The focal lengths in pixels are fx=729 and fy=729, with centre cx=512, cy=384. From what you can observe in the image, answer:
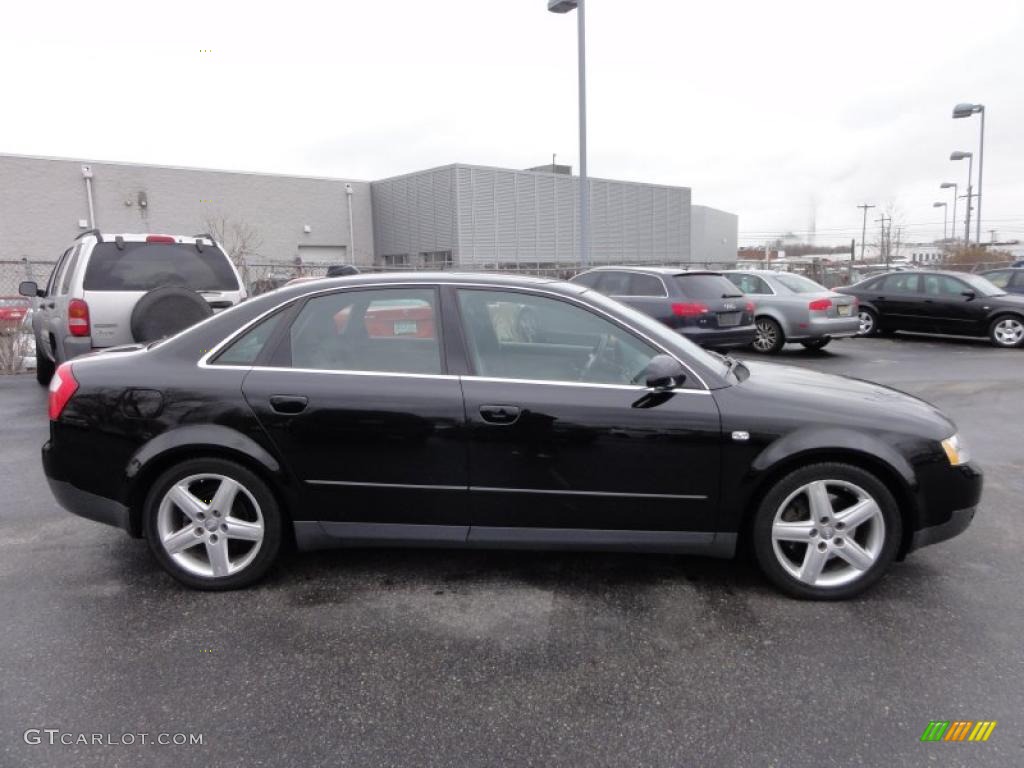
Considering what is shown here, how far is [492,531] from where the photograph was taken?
3.49m

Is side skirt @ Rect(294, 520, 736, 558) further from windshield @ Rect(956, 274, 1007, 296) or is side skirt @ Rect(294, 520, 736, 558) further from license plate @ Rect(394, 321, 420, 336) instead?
windshield @ Rect(956, 274, 1007, 296)

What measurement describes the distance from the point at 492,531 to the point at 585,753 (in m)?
1.24

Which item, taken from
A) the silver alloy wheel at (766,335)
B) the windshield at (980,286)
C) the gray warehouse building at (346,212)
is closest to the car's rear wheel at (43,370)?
the silver alloy wheel at (766,335)

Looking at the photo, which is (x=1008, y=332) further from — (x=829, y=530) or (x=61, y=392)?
(x=61, y=392)

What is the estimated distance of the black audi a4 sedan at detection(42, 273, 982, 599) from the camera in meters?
3.38

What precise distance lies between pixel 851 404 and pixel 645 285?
25.2ft

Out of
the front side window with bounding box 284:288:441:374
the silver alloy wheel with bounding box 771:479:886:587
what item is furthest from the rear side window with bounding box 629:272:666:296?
the front side window with bounding box 284:288:441:374

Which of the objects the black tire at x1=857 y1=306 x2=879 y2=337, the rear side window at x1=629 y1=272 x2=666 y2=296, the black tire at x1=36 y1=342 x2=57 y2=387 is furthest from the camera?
the black tire at x1=857 y1=306 x2=879 y2=337

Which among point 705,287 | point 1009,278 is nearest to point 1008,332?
point 1009,278

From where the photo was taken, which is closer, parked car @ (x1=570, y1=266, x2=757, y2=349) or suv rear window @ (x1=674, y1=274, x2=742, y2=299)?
parked car @ (x1=570, y1=266, x2=757, y2=349)

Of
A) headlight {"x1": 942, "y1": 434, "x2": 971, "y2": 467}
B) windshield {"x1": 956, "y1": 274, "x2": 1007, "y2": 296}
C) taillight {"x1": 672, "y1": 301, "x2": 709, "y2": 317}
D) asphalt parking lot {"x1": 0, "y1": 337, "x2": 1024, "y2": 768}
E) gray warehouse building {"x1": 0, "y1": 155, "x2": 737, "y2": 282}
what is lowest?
asphalt parking lot {"x1": 0, "y1": 337, "x2": 1024, "y2": 768}

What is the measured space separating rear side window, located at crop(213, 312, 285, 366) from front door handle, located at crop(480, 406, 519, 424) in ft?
3.77

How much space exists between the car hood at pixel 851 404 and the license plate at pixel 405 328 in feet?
→ 5.39

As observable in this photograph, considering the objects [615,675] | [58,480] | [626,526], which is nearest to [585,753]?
[615,675]
